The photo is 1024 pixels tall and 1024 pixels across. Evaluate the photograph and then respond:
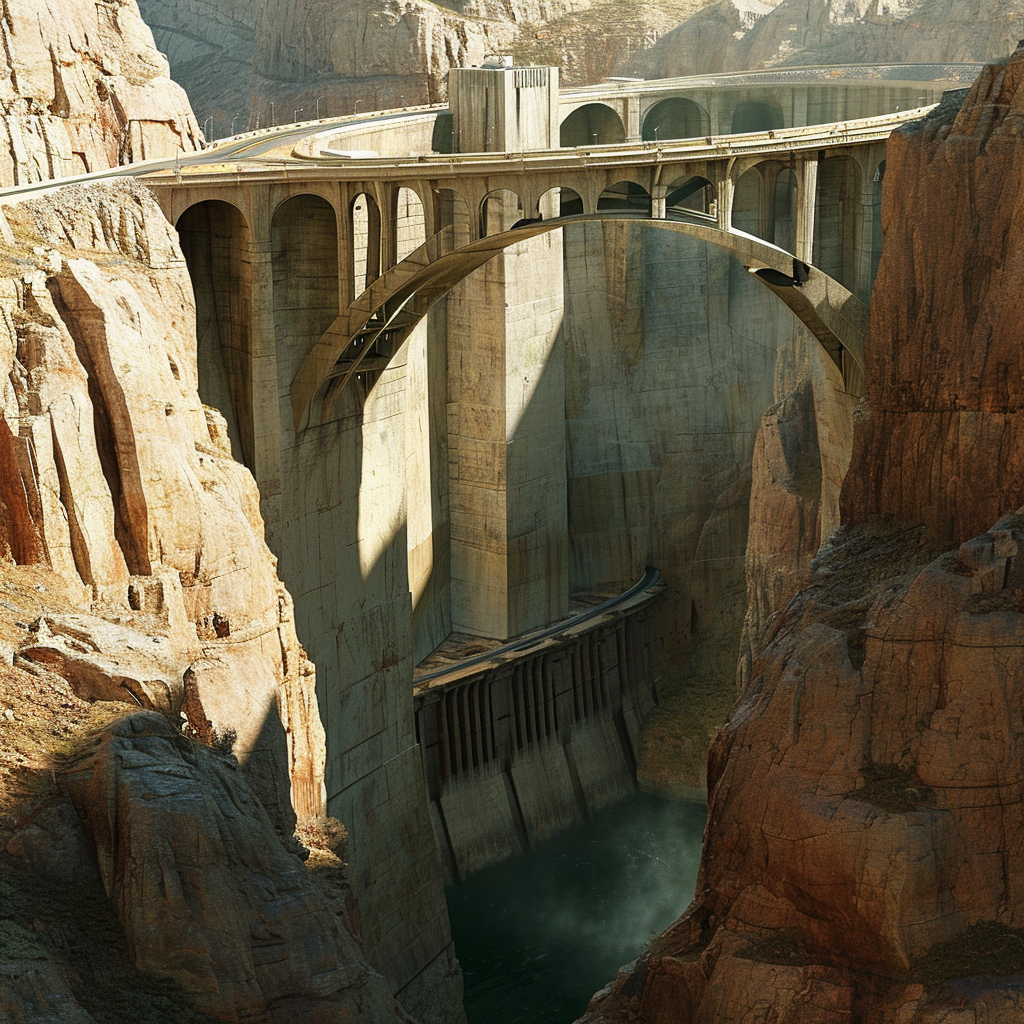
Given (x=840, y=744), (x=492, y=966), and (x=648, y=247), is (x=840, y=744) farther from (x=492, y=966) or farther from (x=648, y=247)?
(x=648, y=247)

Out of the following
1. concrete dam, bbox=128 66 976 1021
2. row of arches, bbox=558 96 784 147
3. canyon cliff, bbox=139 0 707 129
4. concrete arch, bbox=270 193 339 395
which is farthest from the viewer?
canyon cliff, bbox=139 0 707 129

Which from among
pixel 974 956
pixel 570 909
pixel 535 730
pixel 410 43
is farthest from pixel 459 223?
pixel 410 43

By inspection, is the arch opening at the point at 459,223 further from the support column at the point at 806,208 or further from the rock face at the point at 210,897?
the rock face at the point at 210,897

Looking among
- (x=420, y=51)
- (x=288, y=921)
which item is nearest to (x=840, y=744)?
(x=288, y=921)

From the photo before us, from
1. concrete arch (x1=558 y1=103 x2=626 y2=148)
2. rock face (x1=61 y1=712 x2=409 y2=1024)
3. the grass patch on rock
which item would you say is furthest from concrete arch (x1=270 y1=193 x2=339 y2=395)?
concrete arch (x1=558 y1=103 x2=626 y2=148)

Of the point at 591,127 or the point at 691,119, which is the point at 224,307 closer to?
the point at 591,127

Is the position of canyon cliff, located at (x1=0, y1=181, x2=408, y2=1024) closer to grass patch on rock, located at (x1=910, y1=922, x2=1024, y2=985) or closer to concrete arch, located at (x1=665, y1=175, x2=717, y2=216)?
grass patch on rock, located at (x1=910, y1=922, x2=1024, y2=985)
